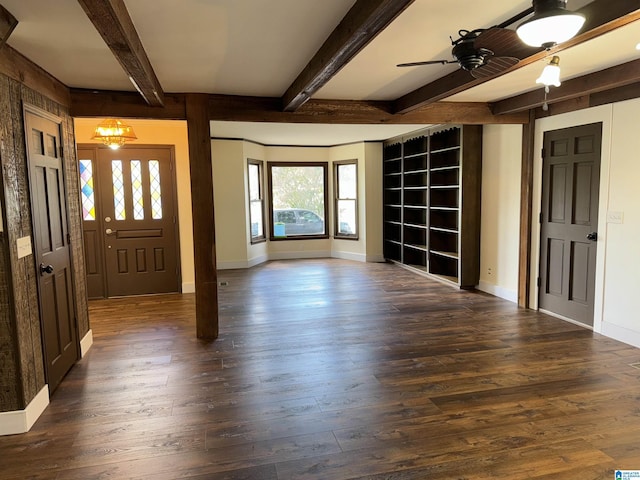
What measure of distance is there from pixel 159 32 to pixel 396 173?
19.7 ft

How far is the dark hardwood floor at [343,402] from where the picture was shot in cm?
225

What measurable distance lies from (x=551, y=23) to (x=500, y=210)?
4129 millimetres

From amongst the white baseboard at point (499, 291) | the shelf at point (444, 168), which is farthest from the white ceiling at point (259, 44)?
the white baseboard at point (499, 291)

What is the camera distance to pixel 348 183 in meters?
8.84

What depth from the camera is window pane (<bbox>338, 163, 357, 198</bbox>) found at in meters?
8.70

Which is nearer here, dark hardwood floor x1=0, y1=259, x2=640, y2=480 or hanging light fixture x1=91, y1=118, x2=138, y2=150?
dark hardwood floor x1=0, y1=259, x2=640, y2=480

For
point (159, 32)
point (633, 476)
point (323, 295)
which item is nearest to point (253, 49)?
point (159, 32)

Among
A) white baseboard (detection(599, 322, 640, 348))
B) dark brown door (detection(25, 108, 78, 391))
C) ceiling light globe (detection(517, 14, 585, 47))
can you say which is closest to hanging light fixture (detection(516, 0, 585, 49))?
ceiling light globe (detection(517, 14, 585, 47))

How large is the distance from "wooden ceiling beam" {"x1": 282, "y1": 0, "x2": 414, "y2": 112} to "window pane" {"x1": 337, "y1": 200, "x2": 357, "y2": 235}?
5345 mm

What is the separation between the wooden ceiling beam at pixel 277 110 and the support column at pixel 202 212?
0.11m

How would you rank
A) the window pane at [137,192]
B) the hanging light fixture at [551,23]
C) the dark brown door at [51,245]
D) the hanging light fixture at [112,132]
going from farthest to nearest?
the window pane at [137,192], the hanging light fixture at [112,132], the dark brown door at [51,245], the hanging light fixture at [551,23]

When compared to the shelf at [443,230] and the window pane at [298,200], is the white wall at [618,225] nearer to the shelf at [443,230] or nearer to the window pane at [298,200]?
the shelf at [443,230]

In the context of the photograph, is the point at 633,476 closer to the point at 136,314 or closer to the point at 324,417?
the point at 324,417

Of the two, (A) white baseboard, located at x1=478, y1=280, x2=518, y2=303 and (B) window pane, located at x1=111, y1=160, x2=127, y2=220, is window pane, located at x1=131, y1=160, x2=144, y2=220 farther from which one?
(A) white baseboard, located at x1=478, y1=280, x2=518, y2=303
